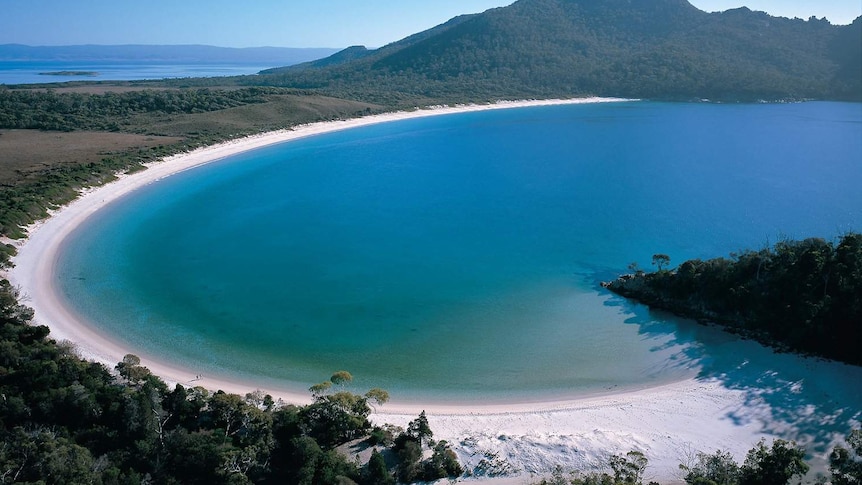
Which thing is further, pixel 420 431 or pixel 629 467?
pixel 420 431

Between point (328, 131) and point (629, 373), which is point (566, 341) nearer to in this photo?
point (629, 373)

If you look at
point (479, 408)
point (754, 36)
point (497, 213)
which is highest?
point (754, 36)

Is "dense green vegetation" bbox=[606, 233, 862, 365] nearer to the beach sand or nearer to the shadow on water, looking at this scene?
the shadow on water

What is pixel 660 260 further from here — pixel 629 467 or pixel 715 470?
pixel 629 467

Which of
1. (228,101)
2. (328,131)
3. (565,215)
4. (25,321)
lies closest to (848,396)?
(565,215)

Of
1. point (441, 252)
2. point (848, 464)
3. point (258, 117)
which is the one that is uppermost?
point (258, 117)

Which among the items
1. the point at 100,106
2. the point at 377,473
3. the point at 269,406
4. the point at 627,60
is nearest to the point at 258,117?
the point at 100,106
